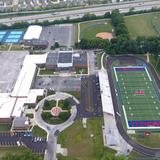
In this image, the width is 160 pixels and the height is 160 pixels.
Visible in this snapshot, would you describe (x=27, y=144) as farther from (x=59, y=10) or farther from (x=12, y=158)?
(x=59, y=10)

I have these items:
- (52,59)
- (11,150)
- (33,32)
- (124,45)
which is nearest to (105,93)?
(52,59)

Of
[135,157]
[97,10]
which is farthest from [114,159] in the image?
[97,10]

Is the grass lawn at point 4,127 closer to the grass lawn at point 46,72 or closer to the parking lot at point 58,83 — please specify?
the parking lot at point 58,83

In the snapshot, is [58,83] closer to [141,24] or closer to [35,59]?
[35,59]

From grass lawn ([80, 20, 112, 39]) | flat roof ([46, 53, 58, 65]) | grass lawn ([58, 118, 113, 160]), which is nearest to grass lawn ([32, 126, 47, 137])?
grass lawn ([58, 118, 113, 160])

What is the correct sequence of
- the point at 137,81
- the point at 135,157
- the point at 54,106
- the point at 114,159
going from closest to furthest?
the point at 114,159
the point at 135,157
the point at 54,106
the point at 137,81

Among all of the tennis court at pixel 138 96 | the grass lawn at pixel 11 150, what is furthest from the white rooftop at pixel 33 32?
the grass lawn at pixel 11 150
